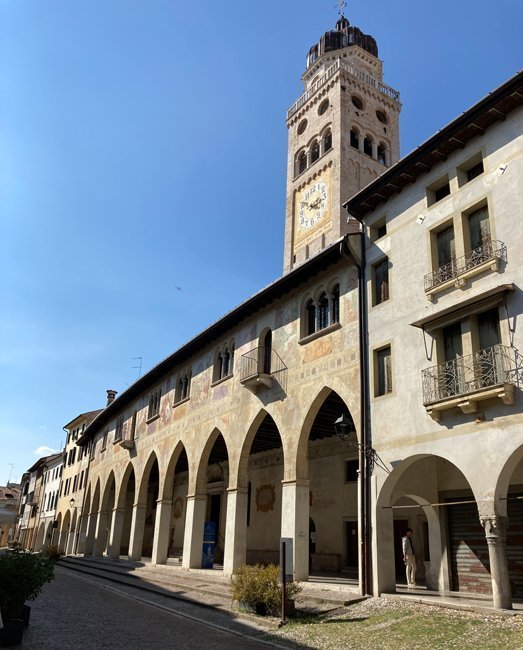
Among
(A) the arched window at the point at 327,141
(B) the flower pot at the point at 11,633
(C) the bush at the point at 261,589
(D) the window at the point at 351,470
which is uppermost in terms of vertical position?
(A) the arched window at the point at 327,141

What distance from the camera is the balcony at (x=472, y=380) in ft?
37.5

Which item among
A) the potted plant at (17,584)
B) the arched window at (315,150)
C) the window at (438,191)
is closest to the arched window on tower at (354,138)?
the arched window at (315,150)

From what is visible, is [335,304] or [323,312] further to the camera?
[323,312]

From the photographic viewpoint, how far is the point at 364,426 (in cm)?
1499

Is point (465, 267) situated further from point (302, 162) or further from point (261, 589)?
point (302, 162)

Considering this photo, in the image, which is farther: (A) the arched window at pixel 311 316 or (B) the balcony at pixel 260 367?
(B) the balcony at pixel 260 367

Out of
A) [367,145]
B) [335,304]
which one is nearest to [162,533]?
[335,304]

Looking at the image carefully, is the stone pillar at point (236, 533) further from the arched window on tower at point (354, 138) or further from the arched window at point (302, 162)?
the arched window at point (302, 162)

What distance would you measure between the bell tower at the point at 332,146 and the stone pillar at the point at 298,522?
2009 cm

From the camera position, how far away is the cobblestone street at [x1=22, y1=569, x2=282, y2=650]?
405 inches

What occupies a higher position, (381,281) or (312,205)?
(312,205)

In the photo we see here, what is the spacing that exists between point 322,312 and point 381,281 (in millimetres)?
2683

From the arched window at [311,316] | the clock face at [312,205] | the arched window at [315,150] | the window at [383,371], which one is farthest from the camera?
the arched window at [315,150]

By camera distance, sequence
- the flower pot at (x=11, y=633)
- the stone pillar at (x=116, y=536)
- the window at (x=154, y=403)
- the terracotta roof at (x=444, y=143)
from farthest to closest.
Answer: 1. the stone pillar at (x=116, y=536)
2. the window at (x=154, y=403)
3. the terracotta roof at (x=444, y=143)
4. the flower pot at (x=11, y=633)
